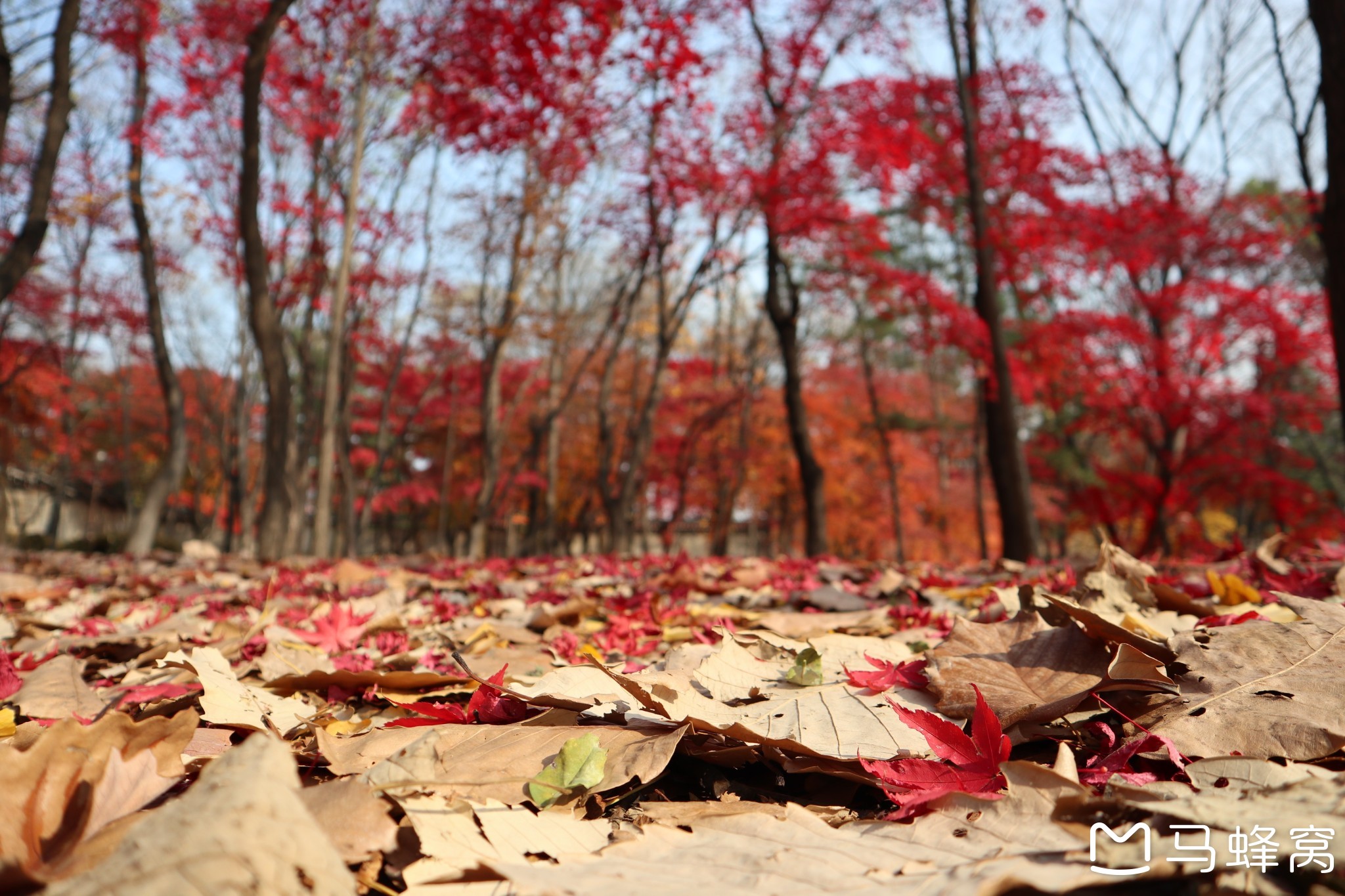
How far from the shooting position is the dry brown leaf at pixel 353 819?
2.43 ft

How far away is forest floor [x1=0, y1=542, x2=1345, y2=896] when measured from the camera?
645 millimetres

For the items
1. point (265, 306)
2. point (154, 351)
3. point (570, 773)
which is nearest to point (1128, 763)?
point (570, 773)

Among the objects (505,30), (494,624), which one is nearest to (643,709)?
(494,624)

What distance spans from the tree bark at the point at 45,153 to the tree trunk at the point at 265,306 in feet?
4.09

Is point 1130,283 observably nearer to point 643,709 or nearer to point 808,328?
point 808,328

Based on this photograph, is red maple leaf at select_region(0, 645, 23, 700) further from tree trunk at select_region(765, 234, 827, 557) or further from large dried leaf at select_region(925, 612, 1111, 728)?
tree trunk at select_region(765, 234, 827, 557)

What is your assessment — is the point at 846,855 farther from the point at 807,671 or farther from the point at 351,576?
the point at 351,576

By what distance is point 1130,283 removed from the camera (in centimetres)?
1172

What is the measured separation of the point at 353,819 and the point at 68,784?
27cm

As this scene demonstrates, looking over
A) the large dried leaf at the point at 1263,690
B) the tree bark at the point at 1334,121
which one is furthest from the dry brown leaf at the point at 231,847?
the tree bark at the point at 1334,121

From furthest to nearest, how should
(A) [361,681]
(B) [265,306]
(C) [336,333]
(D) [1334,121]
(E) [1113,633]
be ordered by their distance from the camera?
(C) [336,333] → (B) [265,306] → (D) [1334,121] → (A) [361,681] → (E) [1113,633]

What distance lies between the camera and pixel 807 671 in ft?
4.32

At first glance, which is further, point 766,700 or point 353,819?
point 766,700

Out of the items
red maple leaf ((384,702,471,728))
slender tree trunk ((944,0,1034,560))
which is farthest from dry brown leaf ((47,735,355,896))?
slender tree trunk ((944,0,1034,560))
